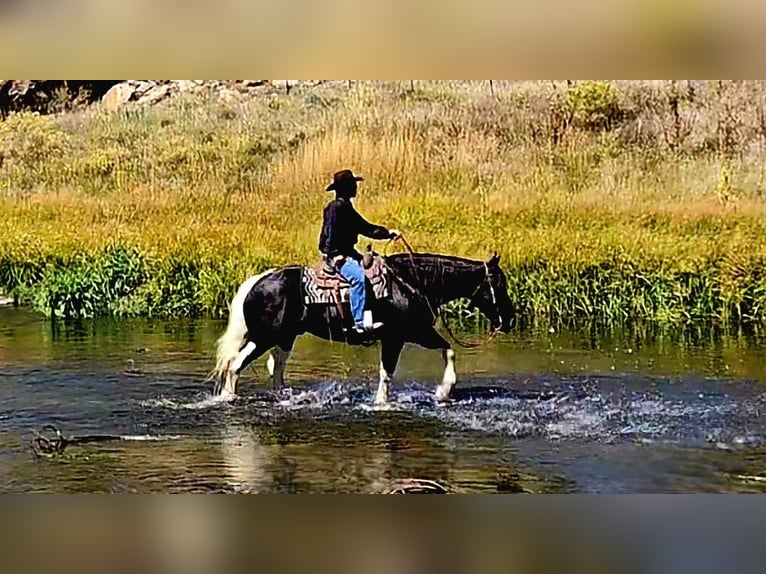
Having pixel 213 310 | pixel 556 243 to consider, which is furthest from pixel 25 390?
pixel 556 243

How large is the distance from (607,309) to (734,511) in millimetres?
478

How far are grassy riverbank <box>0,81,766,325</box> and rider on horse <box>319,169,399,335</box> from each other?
2 centimetres

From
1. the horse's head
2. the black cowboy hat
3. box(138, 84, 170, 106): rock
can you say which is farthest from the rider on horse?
box(138, 84, 170, 106): rock

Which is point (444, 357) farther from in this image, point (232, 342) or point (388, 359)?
point (232, 342)

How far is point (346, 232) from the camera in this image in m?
2.16

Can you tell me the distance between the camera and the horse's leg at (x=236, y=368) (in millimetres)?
2160

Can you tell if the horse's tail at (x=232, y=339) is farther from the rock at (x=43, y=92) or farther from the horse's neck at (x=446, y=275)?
the rock at (x=43, y=92)

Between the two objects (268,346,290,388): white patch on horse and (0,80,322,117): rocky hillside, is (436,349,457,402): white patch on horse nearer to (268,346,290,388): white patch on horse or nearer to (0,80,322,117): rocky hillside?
(268,346,290,388): white patch on horse

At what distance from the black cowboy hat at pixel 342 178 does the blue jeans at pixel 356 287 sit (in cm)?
15

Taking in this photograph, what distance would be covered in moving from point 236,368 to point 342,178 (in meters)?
0.45

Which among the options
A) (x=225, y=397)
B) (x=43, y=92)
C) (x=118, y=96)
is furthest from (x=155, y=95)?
(x=225, y=397)

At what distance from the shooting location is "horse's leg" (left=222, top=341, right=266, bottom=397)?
2160mm

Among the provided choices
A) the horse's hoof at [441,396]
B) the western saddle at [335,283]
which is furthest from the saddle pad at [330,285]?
the horse's hoof at [441,396]
